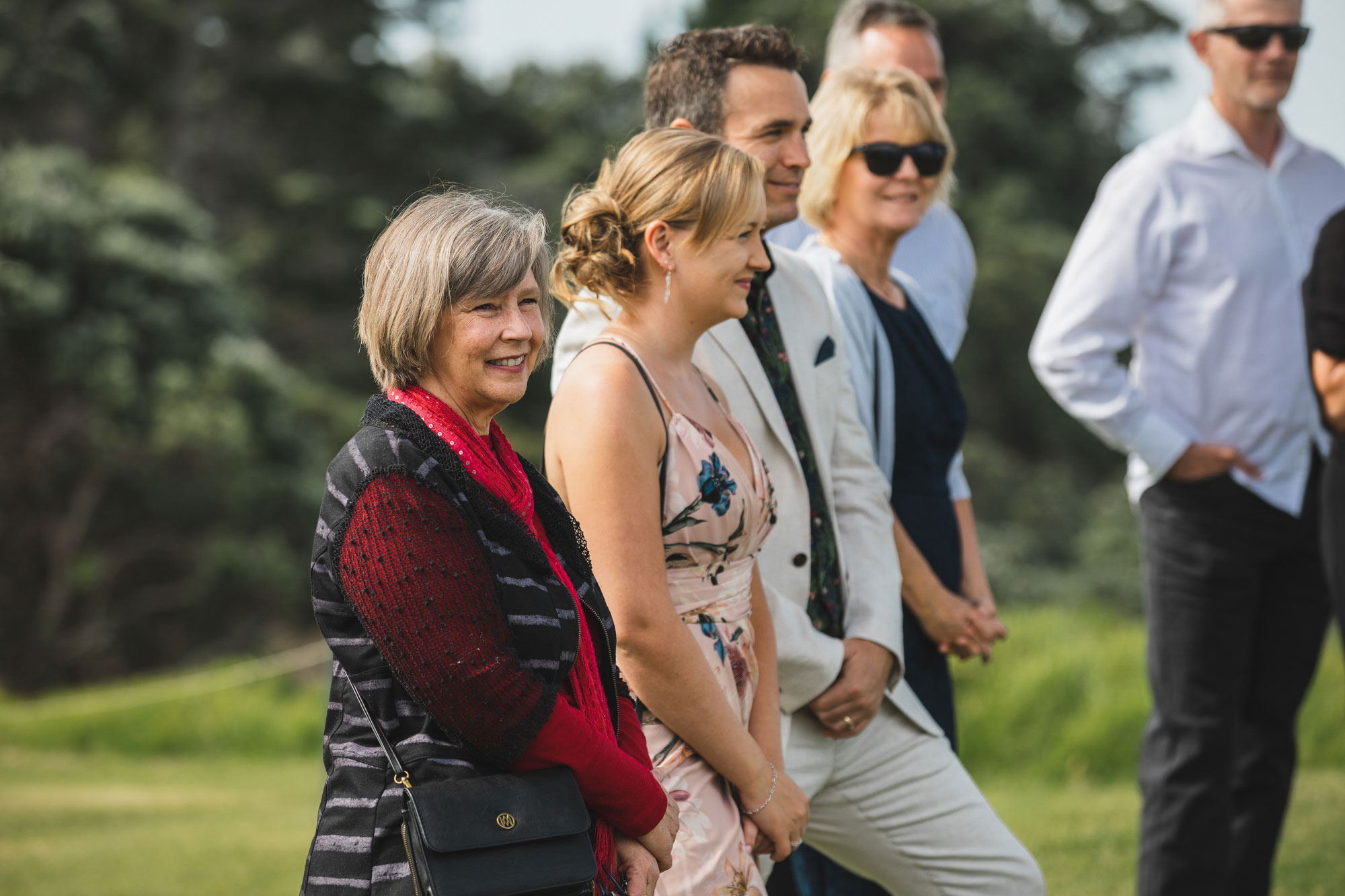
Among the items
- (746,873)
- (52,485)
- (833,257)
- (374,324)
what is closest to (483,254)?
(374,324)

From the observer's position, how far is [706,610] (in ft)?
7.90

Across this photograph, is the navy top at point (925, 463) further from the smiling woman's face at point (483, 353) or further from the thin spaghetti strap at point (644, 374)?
the smiling woman's face at point (483, 353)

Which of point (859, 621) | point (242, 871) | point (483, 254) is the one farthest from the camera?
point (242, 871)

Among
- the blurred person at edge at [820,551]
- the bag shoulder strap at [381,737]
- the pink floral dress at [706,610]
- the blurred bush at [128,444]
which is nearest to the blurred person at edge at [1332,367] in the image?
the blurred person at edge at [820,551]

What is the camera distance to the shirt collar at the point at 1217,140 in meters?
4.06

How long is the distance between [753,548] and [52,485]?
10.6 m

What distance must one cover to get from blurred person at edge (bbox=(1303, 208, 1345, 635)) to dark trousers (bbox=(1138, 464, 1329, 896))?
24 centimetres

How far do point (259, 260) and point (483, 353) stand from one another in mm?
17518

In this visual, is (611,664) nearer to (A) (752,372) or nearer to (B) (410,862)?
(B) (410,862)

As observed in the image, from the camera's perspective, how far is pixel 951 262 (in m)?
4.13

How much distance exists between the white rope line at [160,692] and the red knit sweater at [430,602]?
7.47 meters

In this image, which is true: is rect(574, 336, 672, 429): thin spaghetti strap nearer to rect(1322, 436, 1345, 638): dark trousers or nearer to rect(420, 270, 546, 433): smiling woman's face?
rect(420, 270, 546, 433): smiling woman's face

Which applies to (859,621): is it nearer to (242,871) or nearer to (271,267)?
(242,871)

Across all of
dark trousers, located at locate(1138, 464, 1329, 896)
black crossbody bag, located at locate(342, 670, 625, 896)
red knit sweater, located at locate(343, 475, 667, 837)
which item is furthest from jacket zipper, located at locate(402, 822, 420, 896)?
dark trousers, located at locate(1138, 464, 1329, 896)
